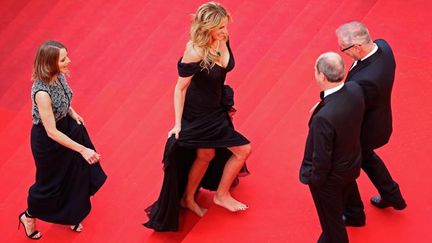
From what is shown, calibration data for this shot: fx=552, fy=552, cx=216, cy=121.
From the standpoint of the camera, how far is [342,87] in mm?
2959

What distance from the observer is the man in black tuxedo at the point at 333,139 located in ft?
9.53

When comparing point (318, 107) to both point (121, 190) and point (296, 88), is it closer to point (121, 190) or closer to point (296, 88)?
point (296, 88)

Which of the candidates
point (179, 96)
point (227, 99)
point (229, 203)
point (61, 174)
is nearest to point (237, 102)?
point (227, 99)

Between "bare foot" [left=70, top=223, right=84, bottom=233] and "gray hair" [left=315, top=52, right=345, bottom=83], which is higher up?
"gray hair" [left=315, top=52, right=345, bottom=83]

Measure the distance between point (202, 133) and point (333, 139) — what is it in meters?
0.95

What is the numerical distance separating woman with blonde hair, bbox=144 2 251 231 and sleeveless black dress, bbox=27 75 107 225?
1.67 ft

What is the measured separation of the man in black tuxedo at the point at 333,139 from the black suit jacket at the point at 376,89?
17cm

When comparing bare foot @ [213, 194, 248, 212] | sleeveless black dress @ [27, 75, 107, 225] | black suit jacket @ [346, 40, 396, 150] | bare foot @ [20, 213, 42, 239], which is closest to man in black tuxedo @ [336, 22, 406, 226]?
black suit jacket @ [346, 40, 396, 150]

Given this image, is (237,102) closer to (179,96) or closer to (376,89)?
(179,96)

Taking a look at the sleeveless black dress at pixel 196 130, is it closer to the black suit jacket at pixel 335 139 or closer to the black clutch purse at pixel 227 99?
the black clutch purse at pixel 227 99

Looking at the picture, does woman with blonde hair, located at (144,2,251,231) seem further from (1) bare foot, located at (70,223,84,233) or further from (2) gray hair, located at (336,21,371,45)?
(2) gray hair, located at (336,21,371,45)

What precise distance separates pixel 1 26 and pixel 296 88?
3.58m

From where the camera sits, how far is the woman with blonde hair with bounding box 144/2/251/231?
3.36m

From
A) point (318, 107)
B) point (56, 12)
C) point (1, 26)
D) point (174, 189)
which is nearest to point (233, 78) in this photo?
point (174, 189)
